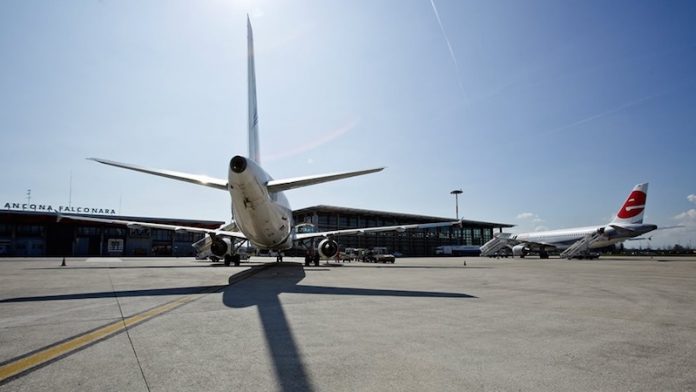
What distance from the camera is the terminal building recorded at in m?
68.5

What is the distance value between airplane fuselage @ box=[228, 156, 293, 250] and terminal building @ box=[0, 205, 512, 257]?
5480 centimetres

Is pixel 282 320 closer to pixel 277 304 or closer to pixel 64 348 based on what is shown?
pixel 277 304

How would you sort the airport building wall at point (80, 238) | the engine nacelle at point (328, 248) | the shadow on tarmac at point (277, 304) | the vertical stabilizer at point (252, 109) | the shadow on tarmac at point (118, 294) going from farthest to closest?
the airport building wall at point (80, 238) < the engine nacelle at point (328, 248) < the vertical stabilizer at point (252, 109) < the shadow on tarmac at point (118, 294) < the shadow on tarmac at point (277, 304)

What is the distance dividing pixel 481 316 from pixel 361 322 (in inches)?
94.1

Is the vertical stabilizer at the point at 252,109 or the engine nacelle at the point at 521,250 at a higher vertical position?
the vertical stabilizer at the point at 252,109

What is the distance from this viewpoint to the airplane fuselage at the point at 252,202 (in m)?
13.0

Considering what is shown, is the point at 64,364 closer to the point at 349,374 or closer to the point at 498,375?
the point at 349,374

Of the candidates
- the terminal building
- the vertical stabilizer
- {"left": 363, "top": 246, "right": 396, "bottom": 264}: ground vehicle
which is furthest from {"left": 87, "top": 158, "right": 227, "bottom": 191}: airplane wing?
the terminal building

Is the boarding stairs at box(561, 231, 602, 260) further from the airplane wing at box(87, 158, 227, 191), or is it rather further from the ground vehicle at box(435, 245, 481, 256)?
the airplane wing at box(87, 158, 227, 191)

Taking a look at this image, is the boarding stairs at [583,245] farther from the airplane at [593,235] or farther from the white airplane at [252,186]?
the white airplane at [252,186]

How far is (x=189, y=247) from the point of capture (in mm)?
86312

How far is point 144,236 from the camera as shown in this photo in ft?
266

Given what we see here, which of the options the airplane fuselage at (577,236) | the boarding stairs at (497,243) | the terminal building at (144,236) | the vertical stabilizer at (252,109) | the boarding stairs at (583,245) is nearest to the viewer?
the vertical stabilizer at (252,109)

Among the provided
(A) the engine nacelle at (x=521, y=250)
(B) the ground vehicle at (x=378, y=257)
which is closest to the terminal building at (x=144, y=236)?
(A) the engine nacelle at (x=521, y=250)
